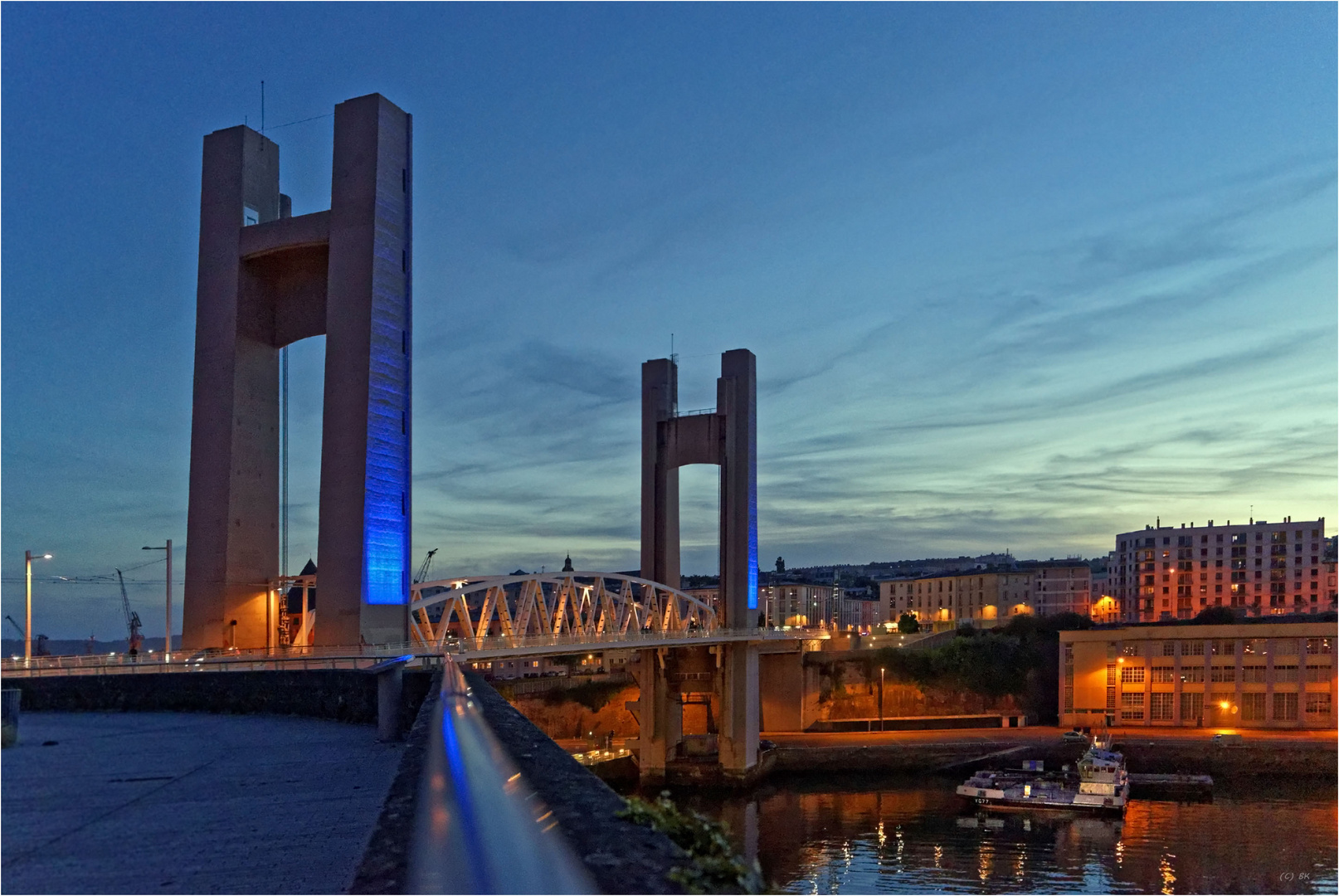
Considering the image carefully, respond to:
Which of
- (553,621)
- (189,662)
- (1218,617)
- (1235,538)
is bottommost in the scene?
(1218,617)

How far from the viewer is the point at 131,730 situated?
35.6 feet

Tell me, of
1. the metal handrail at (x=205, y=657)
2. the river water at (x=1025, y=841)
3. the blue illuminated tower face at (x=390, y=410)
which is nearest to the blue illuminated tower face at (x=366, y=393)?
the blue illuminated tower face at (x=390, y=410)

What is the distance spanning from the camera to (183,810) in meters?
6.89

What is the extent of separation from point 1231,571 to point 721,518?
227 feet

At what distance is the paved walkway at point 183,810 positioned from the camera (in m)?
5.45

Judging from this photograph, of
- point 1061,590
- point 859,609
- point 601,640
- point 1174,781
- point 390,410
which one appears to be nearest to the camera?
point 390,410

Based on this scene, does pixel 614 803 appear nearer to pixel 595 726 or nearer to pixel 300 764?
pixel 300 764

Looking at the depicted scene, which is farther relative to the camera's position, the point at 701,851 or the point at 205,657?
the point at 205,657

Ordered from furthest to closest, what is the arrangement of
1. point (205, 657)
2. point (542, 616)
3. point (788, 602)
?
A: 1. point (788, 602)
2. point (542, 616)
3. point (205, 657)

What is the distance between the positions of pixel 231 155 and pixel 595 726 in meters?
33.1

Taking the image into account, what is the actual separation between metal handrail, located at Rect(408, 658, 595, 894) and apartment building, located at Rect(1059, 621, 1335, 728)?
5629 centimetres

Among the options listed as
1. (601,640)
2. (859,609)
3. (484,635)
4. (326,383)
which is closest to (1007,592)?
(859,609)

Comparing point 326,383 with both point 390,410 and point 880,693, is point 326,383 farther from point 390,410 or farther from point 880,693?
point 880,693

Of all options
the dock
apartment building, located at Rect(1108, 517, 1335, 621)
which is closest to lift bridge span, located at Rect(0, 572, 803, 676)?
the dock
